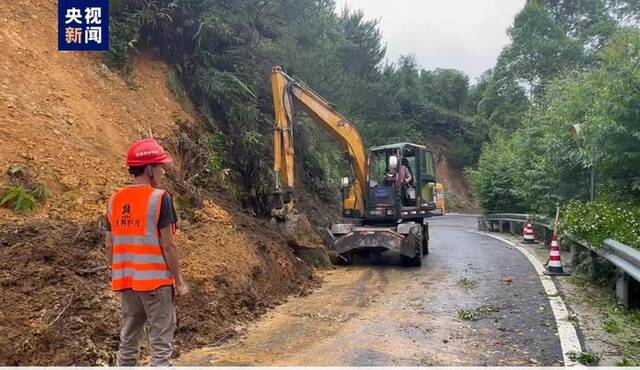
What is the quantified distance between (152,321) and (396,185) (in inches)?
357

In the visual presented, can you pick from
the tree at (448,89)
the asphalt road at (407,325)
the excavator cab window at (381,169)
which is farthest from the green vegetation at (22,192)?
the tree at (448,89)

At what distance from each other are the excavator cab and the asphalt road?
2.41 metres

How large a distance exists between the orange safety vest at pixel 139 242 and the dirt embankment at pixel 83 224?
1.27m

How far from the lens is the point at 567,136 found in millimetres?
13000

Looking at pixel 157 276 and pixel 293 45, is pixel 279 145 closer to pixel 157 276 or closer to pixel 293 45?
pixel 157 276

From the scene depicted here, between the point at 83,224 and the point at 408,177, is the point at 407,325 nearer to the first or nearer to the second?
the point at 83,224

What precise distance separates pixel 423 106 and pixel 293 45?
35.7m

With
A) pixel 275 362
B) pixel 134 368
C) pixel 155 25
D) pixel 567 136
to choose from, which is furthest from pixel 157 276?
pixel 567 136

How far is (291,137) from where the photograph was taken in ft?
37.4

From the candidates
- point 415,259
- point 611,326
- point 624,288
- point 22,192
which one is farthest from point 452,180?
point 22,192

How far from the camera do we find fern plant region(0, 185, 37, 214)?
20.7 ft

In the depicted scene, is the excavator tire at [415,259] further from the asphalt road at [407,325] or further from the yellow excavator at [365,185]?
the asphalt road at [407,325]

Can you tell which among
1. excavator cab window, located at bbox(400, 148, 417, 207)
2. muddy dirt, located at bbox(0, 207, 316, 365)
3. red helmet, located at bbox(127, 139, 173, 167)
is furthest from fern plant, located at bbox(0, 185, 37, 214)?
excavator cab window, located at bbox(400, 148, 417, 207)

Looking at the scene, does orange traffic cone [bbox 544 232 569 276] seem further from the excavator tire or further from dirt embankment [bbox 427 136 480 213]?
dirt embankment [bbox 427 136 480 213]
